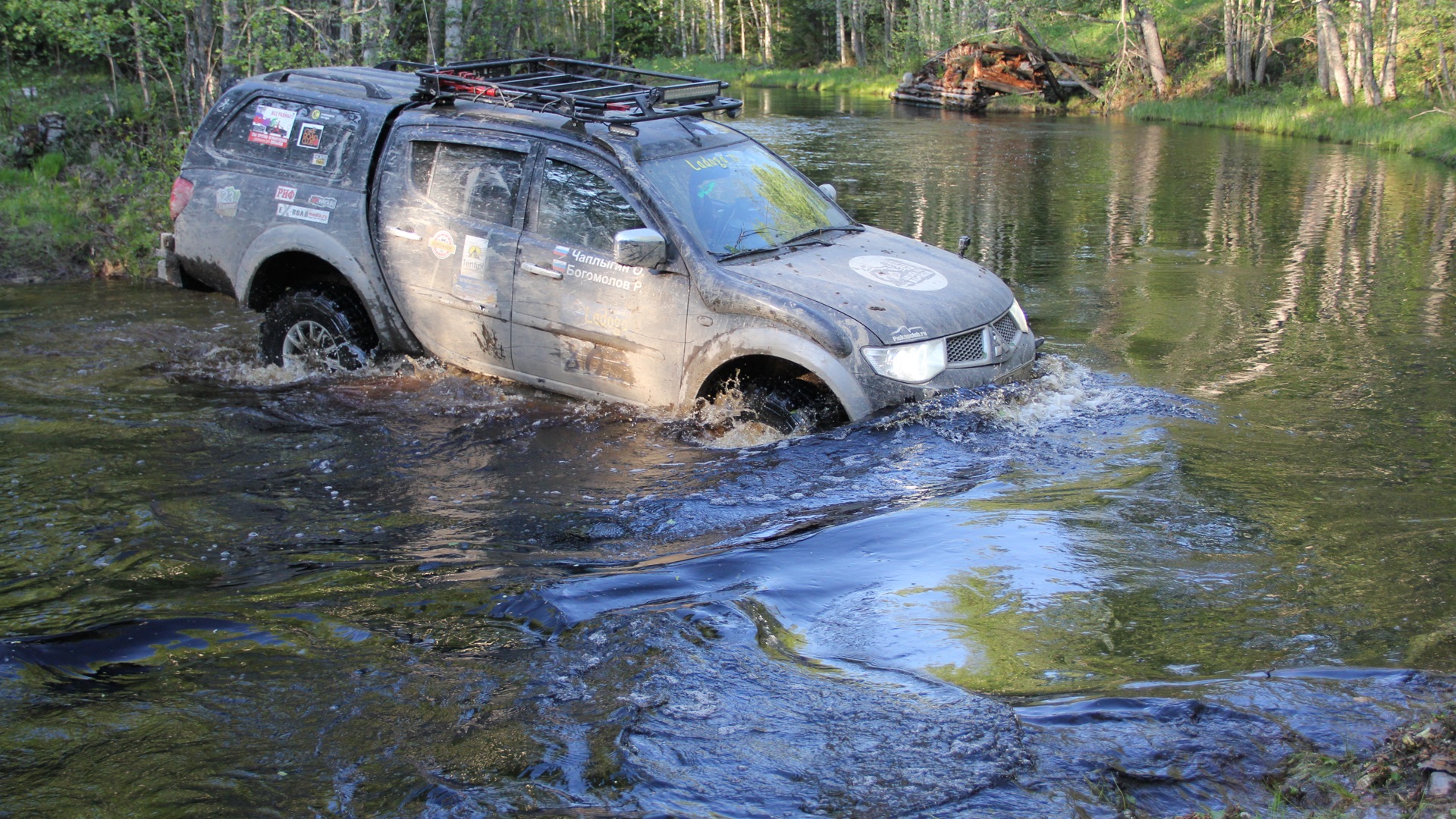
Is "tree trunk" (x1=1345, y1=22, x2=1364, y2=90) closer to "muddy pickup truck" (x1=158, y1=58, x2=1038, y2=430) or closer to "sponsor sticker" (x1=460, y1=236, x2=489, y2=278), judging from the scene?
"muddy pickup truck" (x1=158, y1=58, x2=1038, y2=430)

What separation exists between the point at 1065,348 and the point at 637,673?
584cm

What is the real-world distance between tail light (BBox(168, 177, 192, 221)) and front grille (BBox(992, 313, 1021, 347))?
5.30 m

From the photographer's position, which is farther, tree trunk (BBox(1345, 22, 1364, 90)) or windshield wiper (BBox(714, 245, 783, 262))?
tree trunk (BBox(1345, 22, 1364, 90))

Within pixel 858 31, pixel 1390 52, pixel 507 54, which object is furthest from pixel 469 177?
pixel 858 31

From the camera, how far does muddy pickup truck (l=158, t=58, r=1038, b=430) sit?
6336 millimetres

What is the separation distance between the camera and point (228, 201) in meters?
7.87

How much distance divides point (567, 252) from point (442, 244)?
90 cm

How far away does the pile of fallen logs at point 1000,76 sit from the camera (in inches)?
1524

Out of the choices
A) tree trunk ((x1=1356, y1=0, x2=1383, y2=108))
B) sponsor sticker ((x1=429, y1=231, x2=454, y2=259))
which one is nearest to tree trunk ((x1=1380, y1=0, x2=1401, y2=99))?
tree trunk ((x1=1356, y1=0, x2=1383, y2=108))

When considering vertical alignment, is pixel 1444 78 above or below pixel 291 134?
above

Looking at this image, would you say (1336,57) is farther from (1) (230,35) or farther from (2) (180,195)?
(2) (180,195)

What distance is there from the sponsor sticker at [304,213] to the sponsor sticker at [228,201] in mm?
375

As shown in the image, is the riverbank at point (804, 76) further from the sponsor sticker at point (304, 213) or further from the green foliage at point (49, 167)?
the sponsor sticker at point (304, 213)

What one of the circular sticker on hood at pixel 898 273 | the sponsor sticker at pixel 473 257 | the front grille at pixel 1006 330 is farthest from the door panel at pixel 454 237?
the front grille at pixel 1006 330
